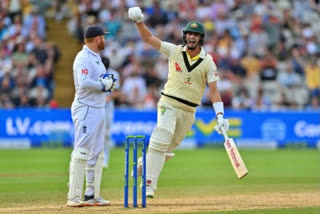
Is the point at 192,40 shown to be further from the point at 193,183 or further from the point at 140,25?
the point at 193,183

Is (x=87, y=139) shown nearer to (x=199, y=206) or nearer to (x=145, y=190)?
(x=145, y=190)

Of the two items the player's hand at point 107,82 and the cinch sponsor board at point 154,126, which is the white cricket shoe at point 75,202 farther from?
the cinch sponsor board at point 154,126

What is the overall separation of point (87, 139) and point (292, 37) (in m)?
18.2

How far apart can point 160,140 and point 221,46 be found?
16.0 metres

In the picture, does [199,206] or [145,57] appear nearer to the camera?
[199,206]

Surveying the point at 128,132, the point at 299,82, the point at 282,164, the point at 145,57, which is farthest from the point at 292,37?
the point at 282,164

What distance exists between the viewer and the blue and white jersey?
10828mm

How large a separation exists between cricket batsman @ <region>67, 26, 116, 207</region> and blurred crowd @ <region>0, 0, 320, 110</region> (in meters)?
13.8

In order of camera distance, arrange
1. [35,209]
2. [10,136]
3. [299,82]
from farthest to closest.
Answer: [299,82]
[10,136]
[35,209]

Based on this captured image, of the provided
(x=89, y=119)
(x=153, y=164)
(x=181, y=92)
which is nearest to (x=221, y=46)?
(x=181, y=92)

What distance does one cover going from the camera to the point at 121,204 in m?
11.4

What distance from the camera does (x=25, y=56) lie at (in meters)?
26.2

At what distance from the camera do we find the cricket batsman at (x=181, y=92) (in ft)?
37.3

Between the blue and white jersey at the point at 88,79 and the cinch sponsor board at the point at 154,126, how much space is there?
507 inches
